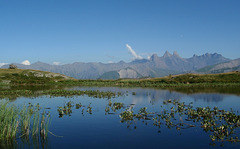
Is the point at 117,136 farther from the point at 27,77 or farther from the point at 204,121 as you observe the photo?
the point at 27,77

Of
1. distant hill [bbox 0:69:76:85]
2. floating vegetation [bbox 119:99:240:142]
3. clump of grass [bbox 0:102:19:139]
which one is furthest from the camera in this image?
distant hill [bbox 0:69:76:85]

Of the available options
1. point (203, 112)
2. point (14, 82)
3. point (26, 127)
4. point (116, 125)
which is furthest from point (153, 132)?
point (14, 82)

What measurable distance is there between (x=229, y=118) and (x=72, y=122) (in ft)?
73.9

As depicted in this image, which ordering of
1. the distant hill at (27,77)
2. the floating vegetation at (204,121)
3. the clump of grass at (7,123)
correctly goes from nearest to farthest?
the clump of grass at (7,123)
the floating vegetation at (204,121)
the distant hill at (27,77)

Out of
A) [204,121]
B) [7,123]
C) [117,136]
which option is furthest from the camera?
[204,121]

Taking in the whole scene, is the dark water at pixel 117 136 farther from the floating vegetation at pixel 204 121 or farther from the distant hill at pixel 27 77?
the distant hill at pixel 27 77

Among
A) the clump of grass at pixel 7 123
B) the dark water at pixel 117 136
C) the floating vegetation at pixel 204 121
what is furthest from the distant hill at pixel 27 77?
the clump of grass at pixel 7 123

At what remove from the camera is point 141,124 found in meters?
27.2

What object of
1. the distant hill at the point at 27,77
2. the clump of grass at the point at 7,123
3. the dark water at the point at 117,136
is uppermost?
the distant hill at the point at 27,77

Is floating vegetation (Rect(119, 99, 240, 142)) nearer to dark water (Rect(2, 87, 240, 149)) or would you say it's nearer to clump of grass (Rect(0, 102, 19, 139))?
dark water (Rect(2, 87, 240, 149))

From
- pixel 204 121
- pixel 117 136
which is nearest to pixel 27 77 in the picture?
pixel 117 136

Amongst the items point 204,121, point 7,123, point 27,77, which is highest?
point 27,77

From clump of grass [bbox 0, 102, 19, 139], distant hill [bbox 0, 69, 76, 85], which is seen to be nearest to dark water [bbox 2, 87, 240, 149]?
clump of grass [bbox 0, 102, 19, 139]

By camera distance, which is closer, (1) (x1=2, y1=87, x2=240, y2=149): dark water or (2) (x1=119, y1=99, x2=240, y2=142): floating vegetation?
(1) (x1=2, y1=87, x2=240, y2=149): dark water
